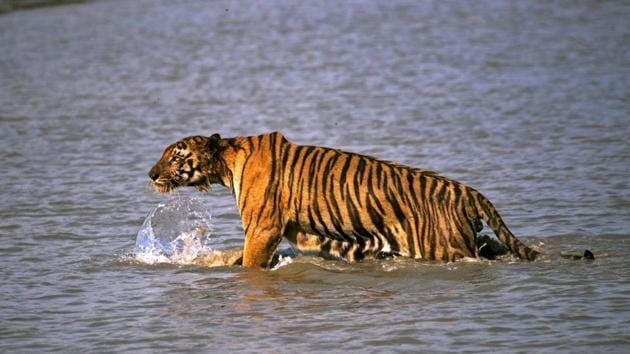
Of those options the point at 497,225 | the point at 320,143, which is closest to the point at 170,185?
the point at 497,225

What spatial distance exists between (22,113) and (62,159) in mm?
3418

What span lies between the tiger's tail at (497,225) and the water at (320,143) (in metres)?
0.17

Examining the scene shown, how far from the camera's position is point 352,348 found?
709 cm

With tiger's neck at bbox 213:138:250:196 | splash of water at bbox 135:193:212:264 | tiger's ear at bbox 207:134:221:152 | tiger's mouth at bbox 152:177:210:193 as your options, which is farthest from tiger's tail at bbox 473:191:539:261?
splash of water at bbox 135:193:212:264

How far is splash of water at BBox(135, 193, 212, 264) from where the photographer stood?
9617 millimetres

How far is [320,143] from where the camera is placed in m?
14.1

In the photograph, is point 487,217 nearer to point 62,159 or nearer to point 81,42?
point 62,159

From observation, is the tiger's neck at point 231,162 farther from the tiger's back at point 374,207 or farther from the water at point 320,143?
the water at point 320,143

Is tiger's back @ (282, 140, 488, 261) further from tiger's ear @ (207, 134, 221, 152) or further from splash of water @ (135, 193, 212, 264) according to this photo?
splash of water @ (135, 193, 212, 264)

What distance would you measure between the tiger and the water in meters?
0.16

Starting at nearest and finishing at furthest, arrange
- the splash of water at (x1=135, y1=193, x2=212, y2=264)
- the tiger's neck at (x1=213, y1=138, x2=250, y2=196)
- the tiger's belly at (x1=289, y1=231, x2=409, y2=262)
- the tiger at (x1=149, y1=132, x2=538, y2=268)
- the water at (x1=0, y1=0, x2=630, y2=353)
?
1. the water at (x1=0, y1=0, x2=630, y2=353)
2. the tiger at (x1=149, y1=132, x2=538, y2=268)
3. the tiger's belly at (x1=289, y1=231, x2=409, y2=262)
4. the tiger's neck at (x1=213, y1=138, x2=250, y2=196)
5. the splash of water at (x1=135, y1=193, x2=212, y2=264)

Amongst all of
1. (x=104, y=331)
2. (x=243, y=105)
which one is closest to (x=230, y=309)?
(x=104, y=331)

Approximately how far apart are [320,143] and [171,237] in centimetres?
450

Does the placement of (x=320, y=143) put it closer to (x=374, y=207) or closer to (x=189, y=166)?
(x=189, y=166)
